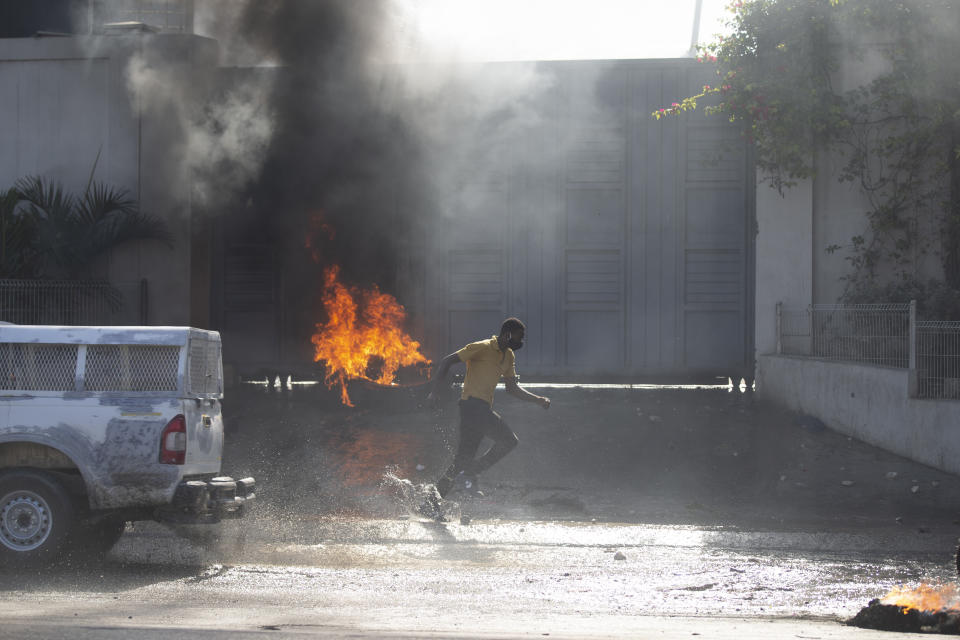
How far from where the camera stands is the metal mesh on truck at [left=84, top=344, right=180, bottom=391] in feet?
20.8

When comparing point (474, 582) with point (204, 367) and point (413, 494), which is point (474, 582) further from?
point (413, 494)

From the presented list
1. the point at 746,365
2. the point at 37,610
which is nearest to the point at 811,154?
the point at 746,365

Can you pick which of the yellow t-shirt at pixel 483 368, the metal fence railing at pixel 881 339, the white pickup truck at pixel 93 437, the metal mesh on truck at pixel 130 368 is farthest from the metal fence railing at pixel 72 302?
the metal fence railing at pixel 881 339

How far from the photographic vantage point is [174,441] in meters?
6.21

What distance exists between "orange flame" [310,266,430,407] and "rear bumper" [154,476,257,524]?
20.7ft

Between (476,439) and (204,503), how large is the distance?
2772 mm

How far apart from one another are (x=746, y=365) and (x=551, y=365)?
2.81 m

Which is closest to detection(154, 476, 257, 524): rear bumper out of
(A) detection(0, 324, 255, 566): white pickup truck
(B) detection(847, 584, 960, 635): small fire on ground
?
(A) detection(0, 324, 255, 566): white pickup truck

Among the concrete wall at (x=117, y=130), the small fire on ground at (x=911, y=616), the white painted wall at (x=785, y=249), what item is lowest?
the small fire on ground at (x=911, y=616)

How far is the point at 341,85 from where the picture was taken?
13.8 m

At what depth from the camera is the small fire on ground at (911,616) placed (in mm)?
4918

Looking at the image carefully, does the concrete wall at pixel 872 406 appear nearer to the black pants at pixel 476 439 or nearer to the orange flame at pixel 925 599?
the orange flame at pixel 925 599

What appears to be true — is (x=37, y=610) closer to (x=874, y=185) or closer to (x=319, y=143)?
(x=319, y=143)

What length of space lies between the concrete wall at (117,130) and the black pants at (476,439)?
6.82 metres
